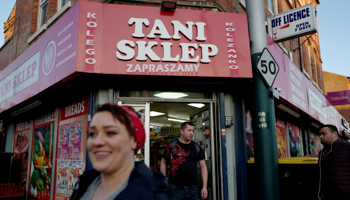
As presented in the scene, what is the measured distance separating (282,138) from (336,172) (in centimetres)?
572

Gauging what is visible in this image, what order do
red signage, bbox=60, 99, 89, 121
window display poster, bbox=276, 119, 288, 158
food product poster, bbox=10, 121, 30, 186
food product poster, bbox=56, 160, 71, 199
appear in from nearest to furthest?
1. red signage, bbox=60, 99, 89, 121
2. food product poster, bbox=56, 160, 71, 199
3. food product poster, bbox=10, 121, 30, 186
4. window display poster, bbox=276, 119, 288, 158

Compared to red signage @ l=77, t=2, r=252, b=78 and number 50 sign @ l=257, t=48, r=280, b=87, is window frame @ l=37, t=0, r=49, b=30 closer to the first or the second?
red signage @ l=77, t=2, r=252, b=78

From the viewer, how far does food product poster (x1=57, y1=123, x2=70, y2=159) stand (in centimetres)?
680

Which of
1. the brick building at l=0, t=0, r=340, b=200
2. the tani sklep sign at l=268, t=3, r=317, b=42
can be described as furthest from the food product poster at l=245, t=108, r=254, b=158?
the tani sklep sign at l=268, t=3, r=317, b=42

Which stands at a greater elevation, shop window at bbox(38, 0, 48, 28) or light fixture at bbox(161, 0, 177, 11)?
shop window at bbox(38, 0, 48, 28)

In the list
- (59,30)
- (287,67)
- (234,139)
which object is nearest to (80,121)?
(59,30)

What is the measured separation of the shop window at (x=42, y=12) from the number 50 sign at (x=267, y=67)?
7498 millimetres

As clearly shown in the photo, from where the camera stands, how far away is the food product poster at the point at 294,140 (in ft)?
33.6

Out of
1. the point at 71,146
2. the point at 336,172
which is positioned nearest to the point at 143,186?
the point at 336,172

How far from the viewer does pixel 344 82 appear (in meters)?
29.0

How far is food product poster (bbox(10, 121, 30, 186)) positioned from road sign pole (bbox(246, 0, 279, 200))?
24.5ft

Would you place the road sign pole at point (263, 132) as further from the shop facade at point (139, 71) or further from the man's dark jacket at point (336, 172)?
the shop facade at point (139, 71)

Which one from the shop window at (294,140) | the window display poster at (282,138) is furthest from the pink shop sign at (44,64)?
the shop window at (294,140)

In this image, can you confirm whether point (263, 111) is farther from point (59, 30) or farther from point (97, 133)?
point (59, 30)
